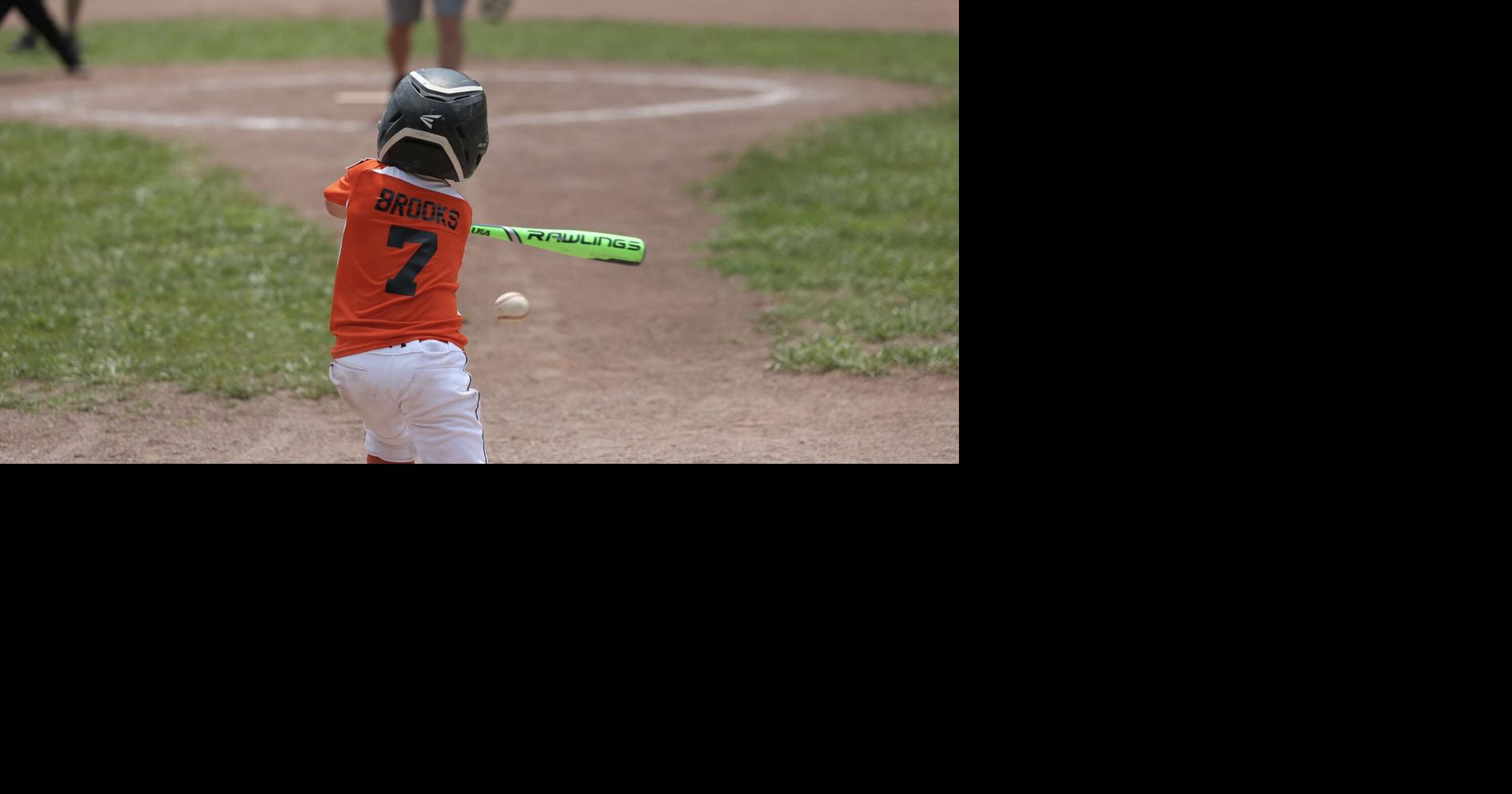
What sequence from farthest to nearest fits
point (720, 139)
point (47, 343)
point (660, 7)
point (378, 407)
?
point (660, 7) → point (720, 139) → point (47, 343) → point (378, 407)

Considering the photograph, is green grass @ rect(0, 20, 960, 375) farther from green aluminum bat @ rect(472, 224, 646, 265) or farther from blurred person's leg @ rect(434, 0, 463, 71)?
blurred person's leg @ rect(434, 0, 463, 71)

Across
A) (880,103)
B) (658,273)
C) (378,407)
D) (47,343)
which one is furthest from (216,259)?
(880,103)

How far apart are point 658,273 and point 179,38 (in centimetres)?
944

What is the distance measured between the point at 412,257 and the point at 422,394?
1.16ft

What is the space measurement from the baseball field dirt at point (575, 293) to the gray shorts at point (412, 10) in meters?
0.79

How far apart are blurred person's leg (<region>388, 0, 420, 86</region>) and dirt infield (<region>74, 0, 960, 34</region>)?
22.9 ft

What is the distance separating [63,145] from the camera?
927 centimetres

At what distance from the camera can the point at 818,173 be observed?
9195 mm

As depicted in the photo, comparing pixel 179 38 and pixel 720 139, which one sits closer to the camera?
pixel 720 139

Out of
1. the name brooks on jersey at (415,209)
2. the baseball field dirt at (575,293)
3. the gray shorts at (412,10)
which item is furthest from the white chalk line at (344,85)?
the name brooks on jersey at (415,209)

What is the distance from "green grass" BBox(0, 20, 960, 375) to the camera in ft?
20.9

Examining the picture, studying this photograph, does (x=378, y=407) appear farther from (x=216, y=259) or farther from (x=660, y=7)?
(x=660, y=7)

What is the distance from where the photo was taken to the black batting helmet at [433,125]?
3641 millimetres

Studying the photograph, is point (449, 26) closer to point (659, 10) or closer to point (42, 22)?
point (42, 22)
